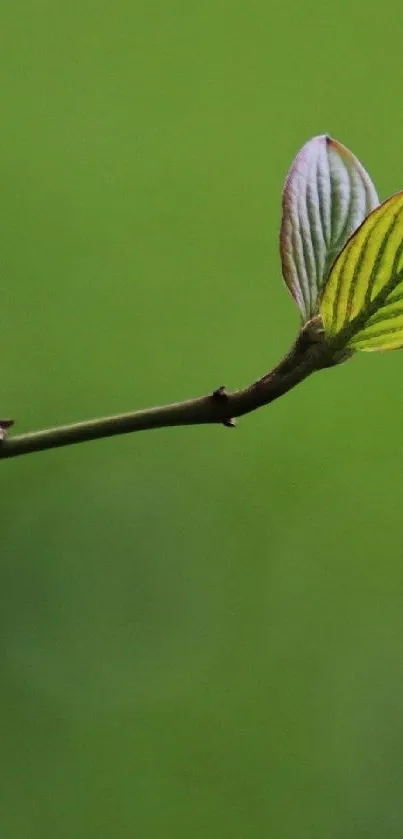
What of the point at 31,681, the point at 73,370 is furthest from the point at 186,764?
the point at 73,370

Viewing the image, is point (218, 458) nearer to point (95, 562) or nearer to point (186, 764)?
point (95, 562)

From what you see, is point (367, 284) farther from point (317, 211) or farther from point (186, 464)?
point (186, 464)

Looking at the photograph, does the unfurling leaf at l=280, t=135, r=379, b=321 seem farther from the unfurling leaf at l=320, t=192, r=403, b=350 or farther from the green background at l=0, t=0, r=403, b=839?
the green background at l=0, t=0, r=403, b=839

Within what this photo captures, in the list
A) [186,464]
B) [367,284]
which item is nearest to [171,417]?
[367,284]

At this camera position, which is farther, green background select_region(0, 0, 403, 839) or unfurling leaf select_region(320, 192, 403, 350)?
green background select_region(0, 0, 403, 839)

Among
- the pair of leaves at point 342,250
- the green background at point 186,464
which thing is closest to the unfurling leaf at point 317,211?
the pair of leaves at point 342,250

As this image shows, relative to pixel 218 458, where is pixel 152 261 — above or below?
above

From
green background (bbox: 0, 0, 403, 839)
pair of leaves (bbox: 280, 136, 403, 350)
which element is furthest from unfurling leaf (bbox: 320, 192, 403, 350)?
green background (bbox: 0, 0, 403, 839)
